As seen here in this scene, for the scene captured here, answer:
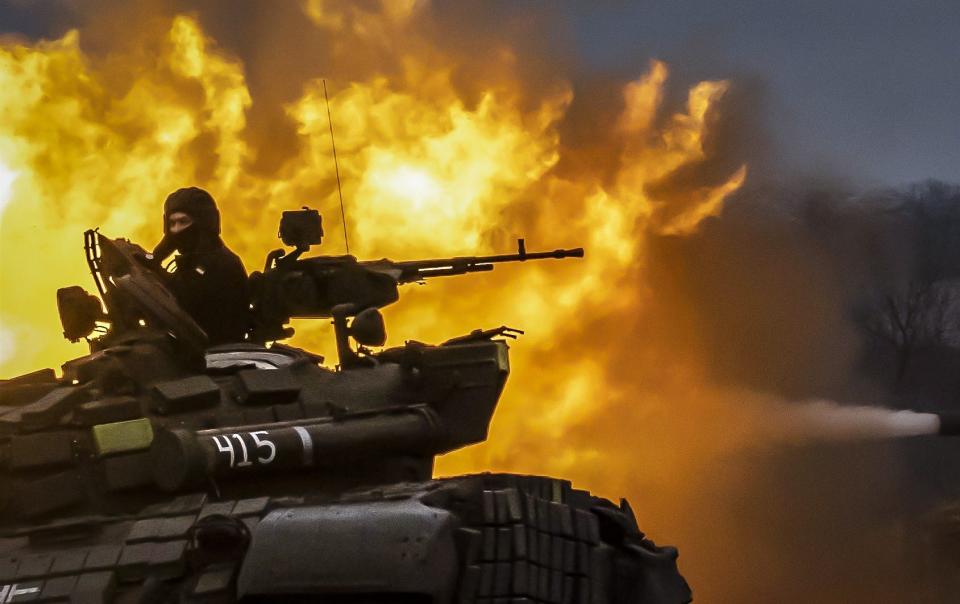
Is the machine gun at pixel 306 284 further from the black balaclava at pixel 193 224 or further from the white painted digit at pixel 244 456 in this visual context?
the white painted digit at pixel 244 456

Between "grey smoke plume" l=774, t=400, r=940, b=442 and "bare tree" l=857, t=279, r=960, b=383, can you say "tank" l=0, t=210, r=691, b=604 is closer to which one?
"grey smoke plume" l=774, t=400, r=940, b=442

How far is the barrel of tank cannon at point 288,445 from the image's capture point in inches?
486

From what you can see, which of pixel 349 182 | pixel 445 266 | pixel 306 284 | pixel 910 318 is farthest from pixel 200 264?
pixel 910 318

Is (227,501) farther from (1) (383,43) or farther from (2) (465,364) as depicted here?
(1) (383,43)

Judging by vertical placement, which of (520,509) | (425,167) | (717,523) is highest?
(425,167)

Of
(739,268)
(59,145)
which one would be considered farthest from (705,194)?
(59,145)

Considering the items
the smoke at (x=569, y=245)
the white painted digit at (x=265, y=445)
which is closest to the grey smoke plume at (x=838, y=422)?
the smoke at (x=569, y=245)

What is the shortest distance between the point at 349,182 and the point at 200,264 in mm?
9455

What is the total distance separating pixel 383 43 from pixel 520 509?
14.9 meters

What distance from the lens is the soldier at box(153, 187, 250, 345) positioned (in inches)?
610

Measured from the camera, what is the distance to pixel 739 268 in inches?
1115

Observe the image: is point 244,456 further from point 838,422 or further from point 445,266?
point 838,422

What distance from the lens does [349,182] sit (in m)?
24.9

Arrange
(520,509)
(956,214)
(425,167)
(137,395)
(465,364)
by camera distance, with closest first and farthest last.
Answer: (520,509) → (137,395) → (465,364) → (425,167) → (956,214)
